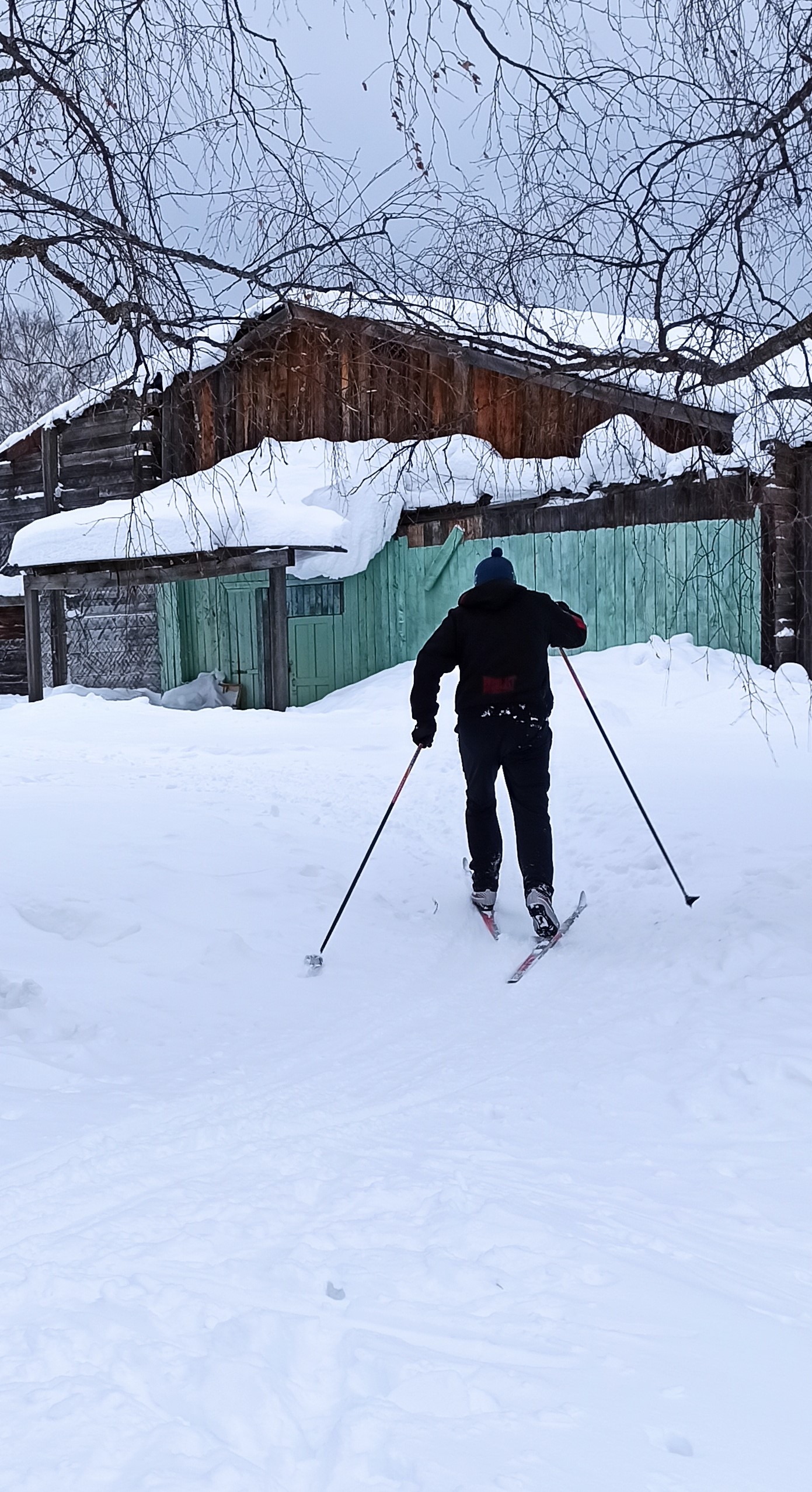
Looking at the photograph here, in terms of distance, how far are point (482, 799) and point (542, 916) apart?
815 millimetres

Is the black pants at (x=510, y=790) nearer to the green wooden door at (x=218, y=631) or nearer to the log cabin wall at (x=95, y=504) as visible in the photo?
the green wooden door at (x=218, y=631)

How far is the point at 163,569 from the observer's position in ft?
50.6

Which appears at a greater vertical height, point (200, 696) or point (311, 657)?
point (311, 657)

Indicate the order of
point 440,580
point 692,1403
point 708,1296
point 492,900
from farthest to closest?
1. point 440,580
2. point 492,900
3. point 708,1296
4. point 692,1403

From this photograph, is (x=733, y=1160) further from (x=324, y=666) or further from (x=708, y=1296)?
(x=324, y=666)

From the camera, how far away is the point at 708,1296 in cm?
252

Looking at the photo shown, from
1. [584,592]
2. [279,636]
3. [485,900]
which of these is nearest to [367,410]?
[279,636]

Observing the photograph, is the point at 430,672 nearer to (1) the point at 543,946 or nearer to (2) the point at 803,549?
(1) the point at 543,946

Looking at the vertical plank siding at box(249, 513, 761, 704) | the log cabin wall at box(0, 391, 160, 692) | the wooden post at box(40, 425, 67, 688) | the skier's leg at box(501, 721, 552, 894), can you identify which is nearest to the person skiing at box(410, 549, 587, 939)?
the skier's leg at box(501, 721, 552, 894)

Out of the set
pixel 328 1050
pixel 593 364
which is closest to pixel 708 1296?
pixel 328 1050

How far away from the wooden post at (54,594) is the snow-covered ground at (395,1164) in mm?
11322

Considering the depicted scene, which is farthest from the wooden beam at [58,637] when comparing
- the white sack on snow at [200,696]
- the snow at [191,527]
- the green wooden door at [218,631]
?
the snow at [191,527]

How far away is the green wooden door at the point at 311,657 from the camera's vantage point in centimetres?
1677

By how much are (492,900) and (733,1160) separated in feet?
9.51
